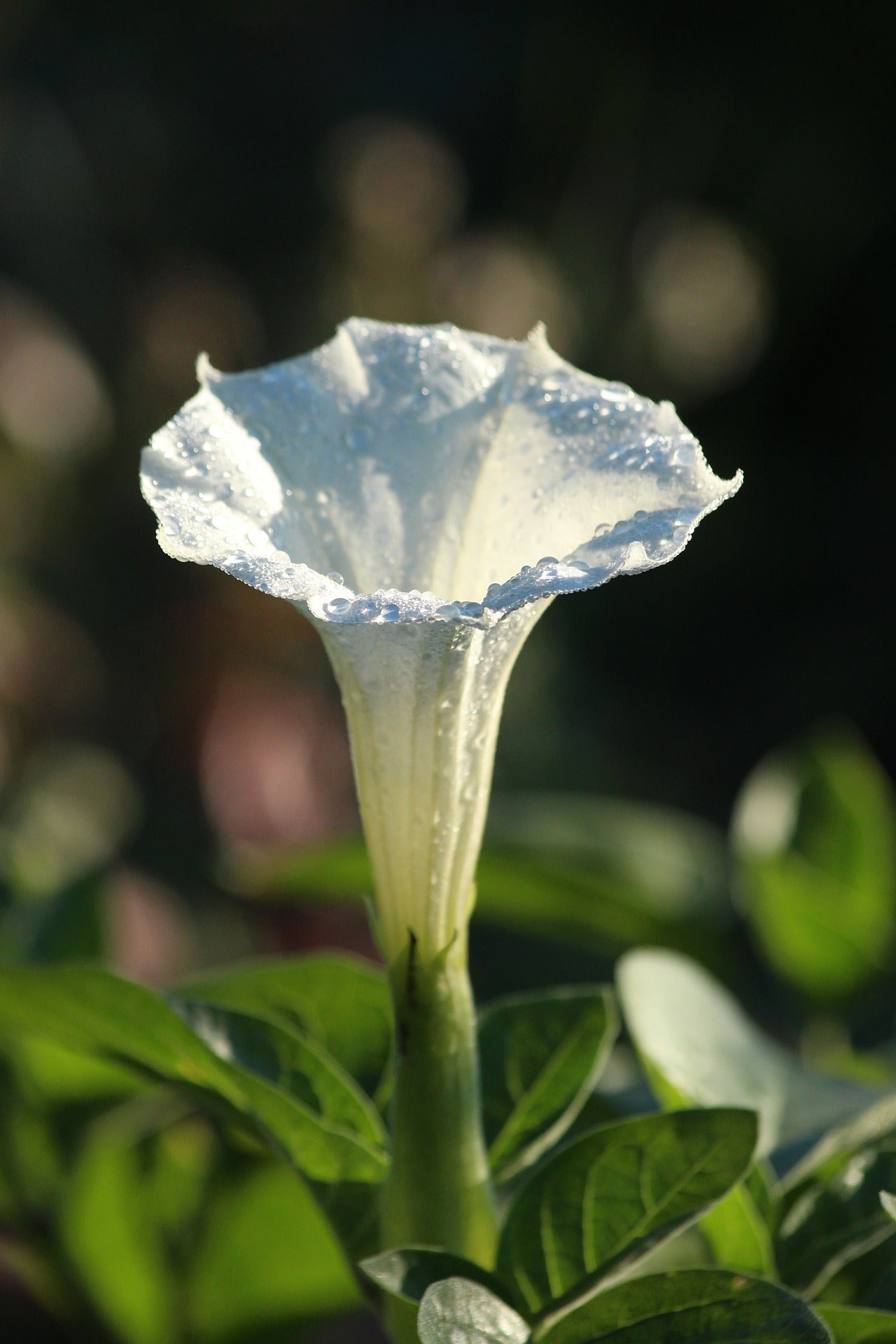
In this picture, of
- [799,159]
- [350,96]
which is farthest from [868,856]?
[350,96]

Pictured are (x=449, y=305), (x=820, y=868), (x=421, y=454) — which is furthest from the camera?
(x=449, y=305)

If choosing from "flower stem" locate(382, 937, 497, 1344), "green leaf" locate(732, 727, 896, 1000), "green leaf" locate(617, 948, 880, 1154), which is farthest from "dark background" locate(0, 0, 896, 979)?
"flower stem" locate(382, 937, 497, 1344)

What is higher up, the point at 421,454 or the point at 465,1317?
the point at 421,454

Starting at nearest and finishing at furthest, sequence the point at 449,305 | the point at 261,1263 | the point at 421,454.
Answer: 1. the point at 421,454
2. the point at 261,1263
3. the point at 449,305

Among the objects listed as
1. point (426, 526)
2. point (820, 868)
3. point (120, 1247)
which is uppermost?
point (426, 526)

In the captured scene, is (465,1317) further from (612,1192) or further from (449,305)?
(449,305)

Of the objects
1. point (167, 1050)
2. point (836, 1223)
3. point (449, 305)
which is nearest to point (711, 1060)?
point (836, 1223)

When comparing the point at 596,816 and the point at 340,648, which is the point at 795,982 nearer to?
the point at 596,816
